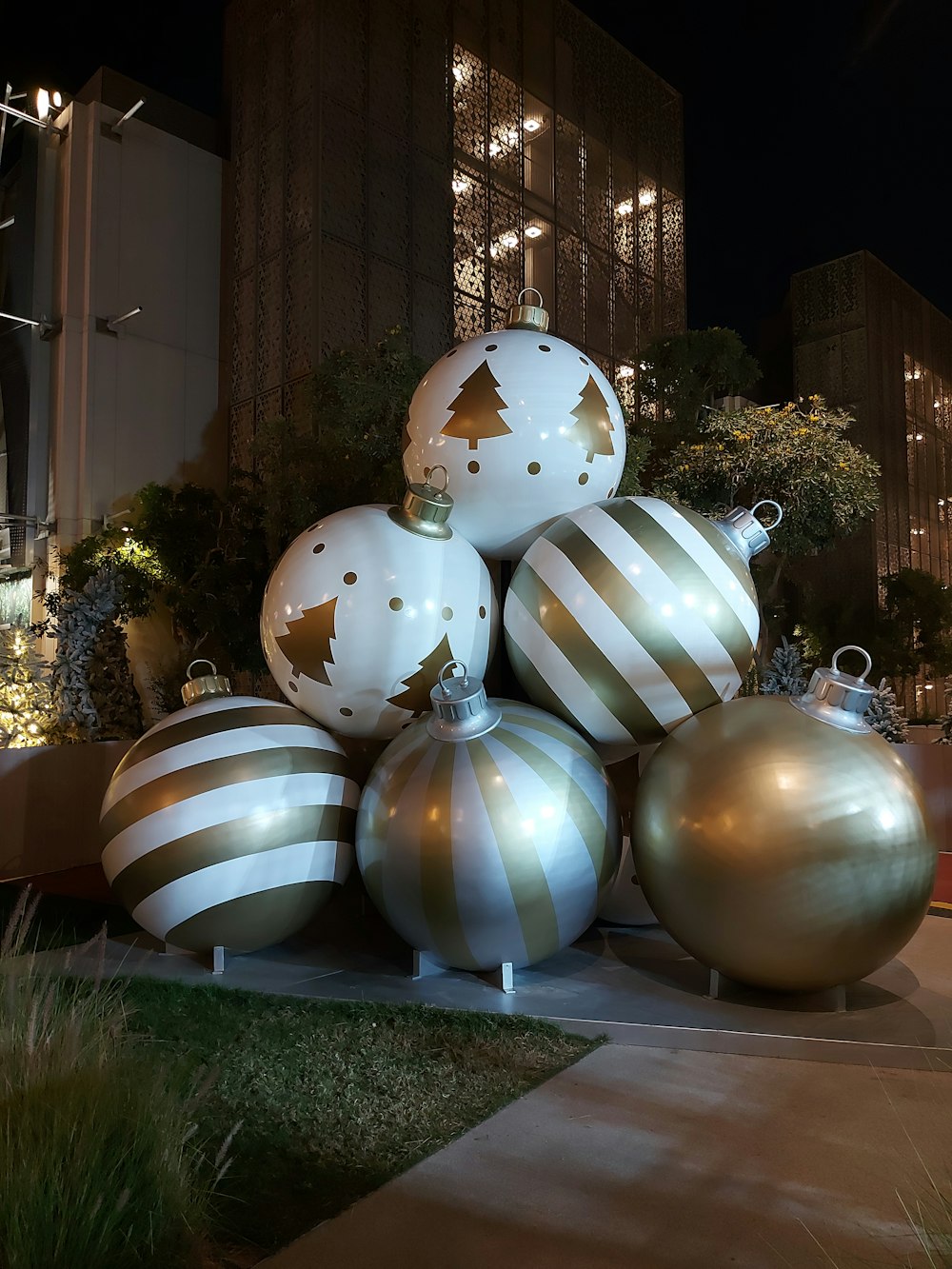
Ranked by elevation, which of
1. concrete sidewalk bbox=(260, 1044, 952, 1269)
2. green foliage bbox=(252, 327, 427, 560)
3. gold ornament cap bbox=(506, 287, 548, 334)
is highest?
green foliage bbox=(252, 327, 427, 560)

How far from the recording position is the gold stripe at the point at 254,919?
15.2ft

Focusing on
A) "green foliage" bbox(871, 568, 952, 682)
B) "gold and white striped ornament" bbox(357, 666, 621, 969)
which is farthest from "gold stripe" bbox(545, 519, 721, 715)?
"green foliage" bbox(871, 568, 952, 682)

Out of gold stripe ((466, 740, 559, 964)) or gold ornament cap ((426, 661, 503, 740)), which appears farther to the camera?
gold ornament cap ((426, 661, 503, 740))

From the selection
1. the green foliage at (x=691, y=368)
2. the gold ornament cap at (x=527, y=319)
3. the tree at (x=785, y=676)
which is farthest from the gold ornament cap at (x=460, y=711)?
the green foliage at (x=691, y=368)

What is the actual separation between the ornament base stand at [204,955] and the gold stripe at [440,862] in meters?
1.19

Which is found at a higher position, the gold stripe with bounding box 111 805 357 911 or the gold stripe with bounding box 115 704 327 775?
the gold stripe with bounding box 115 704 327 775

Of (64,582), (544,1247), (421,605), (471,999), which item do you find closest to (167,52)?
(64,582)

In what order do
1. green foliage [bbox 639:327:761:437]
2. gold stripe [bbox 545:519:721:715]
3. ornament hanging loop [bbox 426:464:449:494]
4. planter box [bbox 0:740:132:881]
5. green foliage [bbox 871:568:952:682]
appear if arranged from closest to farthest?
gold stripe [bbox 545:519:721:715] → ornament hanging loop [bbox 426:464:449:494] → planter box [bbox 0:740:132:881] → green foliage [bbox 639:327:761:437] → green foliage [bbox 871:568:952:682]

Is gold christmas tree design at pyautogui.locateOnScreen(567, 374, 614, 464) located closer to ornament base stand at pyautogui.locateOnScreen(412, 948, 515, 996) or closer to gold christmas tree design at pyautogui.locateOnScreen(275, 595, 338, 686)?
gold christmas tree design at pyautogui.locateOnScreen(275, 595, 338, 686)

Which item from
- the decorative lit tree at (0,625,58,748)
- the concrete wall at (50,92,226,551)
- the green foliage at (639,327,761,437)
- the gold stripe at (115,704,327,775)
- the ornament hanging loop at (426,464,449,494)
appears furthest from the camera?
the green foliage at (639,327,761,437)

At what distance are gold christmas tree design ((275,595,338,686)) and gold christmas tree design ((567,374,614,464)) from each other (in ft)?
5.33

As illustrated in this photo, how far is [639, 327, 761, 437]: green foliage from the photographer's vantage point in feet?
62.8

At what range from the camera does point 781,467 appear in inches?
643

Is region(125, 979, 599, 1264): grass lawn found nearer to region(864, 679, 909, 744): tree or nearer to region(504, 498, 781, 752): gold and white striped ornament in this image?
region(504, 498, 781, 752): gold and white striped ornament
